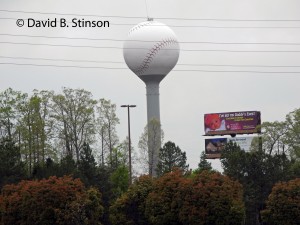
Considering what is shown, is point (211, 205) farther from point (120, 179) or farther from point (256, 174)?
point (120, 179)

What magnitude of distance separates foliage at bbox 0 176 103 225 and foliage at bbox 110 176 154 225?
158cm

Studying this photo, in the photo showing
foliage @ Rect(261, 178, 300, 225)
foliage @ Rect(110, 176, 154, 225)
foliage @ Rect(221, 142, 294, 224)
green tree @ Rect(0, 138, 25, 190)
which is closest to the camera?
foliage @ Rect(261, 178, 300, 225)

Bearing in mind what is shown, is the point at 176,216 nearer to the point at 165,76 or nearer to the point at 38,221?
the point at 38,221

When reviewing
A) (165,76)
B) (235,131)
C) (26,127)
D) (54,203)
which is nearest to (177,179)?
(54,203)

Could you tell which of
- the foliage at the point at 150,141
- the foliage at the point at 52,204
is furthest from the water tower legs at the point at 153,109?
the foliage at the point at 52,204

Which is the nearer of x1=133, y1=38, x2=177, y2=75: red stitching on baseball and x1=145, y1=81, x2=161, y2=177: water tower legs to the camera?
x1=145, y1=81, x2=161, y2=177: water tower legs

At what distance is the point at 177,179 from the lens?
182ft

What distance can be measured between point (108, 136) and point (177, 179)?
91.0ft

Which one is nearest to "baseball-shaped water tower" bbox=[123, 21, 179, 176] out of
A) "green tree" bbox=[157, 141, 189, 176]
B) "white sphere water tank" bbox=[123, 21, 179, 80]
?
"white sphere water tank" bbox=[123, 21, 179, 80]

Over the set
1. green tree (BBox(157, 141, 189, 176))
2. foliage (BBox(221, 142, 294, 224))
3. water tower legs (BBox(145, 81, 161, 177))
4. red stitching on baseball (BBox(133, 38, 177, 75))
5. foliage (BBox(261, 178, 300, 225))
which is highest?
red stitching on baseball (BBox(133, 38, 177, 75))

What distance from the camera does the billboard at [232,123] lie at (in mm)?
122312

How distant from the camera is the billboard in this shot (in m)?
122

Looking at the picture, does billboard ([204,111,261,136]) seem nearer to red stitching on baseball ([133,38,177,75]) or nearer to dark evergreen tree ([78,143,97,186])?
red stitching on baseball ([133,38,177,75])

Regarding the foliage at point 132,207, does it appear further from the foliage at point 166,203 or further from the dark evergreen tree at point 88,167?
the dark evergreen tree at point 88,167
